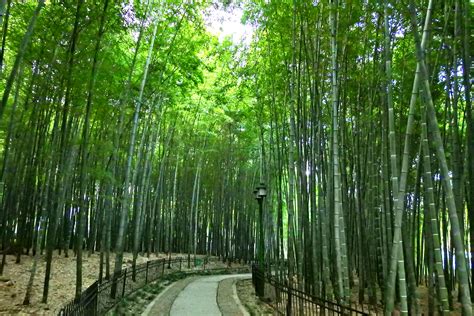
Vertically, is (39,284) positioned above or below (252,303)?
above

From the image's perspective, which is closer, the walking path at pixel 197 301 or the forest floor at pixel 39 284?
the forest floor at pixel 39 284

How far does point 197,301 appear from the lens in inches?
265

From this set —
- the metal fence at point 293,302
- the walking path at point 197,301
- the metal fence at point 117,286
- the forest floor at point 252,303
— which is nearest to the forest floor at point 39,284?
the metal fence at point 117,286

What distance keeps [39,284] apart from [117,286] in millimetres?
1428

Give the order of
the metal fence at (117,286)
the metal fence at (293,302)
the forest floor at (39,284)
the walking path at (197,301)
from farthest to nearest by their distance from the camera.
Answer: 1. the walking path at (197,301)
2. the forest floor at (39,284)
3. the metal fence at (293,302)
4. the metal fence at (117,286)

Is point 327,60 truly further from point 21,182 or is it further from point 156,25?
point 21,182

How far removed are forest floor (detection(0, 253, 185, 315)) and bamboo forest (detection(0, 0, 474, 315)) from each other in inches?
1.6

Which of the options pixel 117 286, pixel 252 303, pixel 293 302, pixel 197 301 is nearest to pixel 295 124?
pixel 293 302

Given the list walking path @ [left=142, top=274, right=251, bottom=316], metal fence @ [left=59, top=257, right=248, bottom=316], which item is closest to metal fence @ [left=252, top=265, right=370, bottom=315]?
walking path @ [left=142, top=274, right=251, bottom=316]

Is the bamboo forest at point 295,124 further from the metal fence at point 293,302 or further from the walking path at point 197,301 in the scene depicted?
the walking path at point 197,301

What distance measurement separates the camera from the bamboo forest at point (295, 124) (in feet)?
12.6

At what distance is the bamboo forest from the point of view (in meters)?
3.84

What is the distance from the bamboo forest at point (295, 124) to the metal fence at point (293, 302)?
144 millimetres

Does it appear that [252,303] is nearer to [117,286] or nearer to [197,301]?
[197,301]
